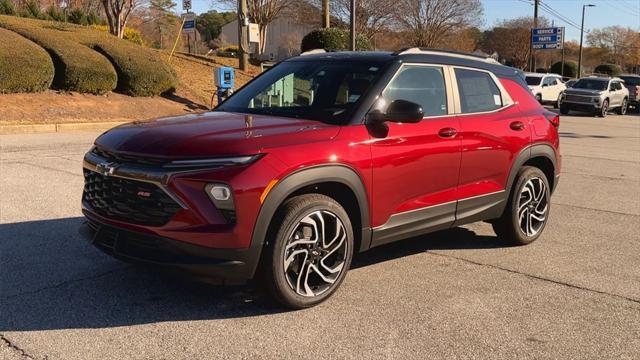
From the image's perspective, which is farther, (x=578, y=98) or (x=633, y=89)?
(x=633, y=89)

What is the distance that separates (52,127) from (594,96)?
2283cm

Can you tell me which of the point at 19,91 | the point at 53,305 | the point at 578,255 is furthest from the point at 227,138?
the point at 19,91

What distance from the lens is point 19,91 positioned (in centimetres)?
1557

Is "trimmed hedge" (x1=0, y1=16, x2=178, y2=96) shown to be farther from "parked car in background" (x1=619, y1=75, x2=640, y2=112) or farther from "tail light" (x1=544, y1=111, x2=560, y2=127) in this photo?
"parked car in background" (x1=619, y1=75, x2=640, y2=112)

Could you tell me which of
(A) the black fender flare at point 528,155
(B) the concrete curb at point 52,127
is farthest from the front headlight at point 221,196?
(B) the concrete curb at point 52,127

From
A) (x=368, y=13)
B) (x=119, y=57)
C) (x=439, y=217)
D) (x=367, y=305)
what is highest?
(x=368, y=13)

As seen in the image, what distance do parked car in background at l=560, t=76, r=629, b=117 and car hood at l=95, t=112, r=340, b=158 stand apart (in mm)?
26276

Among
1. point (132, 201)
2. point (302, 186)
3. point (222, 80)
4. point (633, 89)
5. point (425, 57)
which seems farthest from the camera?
point (633, 89)


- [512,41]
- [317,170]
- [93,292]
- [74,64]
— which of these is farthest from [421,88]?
[512,41]

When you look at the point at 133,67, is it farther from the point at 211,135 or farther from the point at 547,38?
the point at 547,38

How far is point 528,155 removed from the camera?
5.70m

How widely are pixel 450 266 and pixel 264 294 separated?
1.87m

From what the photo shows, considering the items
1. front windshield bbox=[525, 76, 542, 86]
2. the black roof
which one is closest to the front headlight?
the black roof

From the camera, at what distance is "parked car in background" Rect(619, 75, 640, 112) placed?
3178cm
